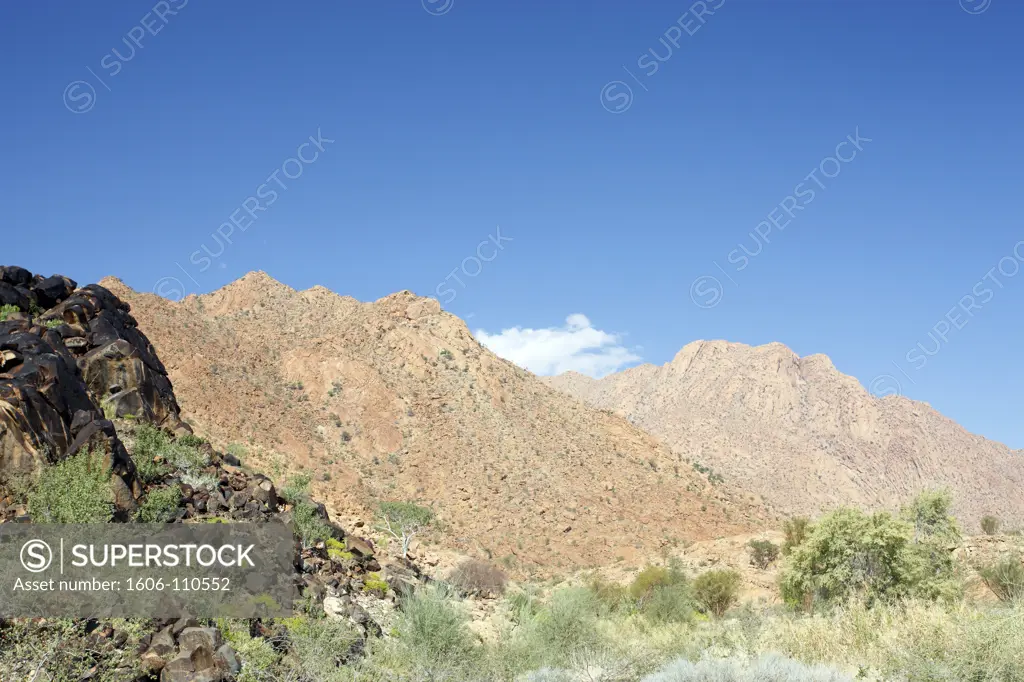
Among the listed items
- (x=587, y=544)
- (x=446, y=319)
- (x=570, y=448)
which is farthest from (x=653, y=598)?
(x=446, y=319)

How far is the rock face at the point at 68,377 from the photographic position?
54.4ft

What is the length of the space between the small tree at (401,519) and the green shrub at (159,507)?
22.2 metres

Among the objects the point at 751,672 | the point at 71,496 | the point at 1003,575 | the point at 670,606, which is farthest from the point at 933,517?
the point at 71,496

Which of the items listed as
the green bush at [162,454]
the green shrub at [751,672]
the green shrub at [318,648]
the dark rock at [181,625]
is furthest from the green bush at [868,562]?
the green bush at [162,454]

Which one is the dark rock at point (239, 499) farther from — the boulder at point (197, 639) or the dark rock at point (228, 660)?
the dark rock at point (228, 660)

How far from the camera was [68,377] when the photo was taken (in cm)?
1870

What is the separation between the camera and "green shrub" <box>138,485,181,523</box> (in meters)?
17.3

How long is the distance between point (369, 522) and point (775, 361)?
8412 centimetres

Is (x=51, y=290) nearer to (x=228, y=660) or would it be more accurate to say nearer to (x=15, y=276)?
(x=15, y=276)

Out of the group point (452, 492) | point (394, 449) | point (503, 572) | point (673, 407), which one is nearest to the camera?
point (503, 572)

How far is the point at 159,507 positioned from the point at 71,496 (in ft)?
8.77

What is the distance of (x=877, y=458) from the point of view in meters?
97.5

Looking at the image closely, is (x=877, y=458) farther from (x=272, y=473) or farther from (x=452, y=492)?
(x=272, y=473)

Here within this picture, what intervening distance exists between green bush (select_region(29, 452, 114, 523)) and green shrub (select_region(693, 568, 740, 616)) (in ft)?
78.6
